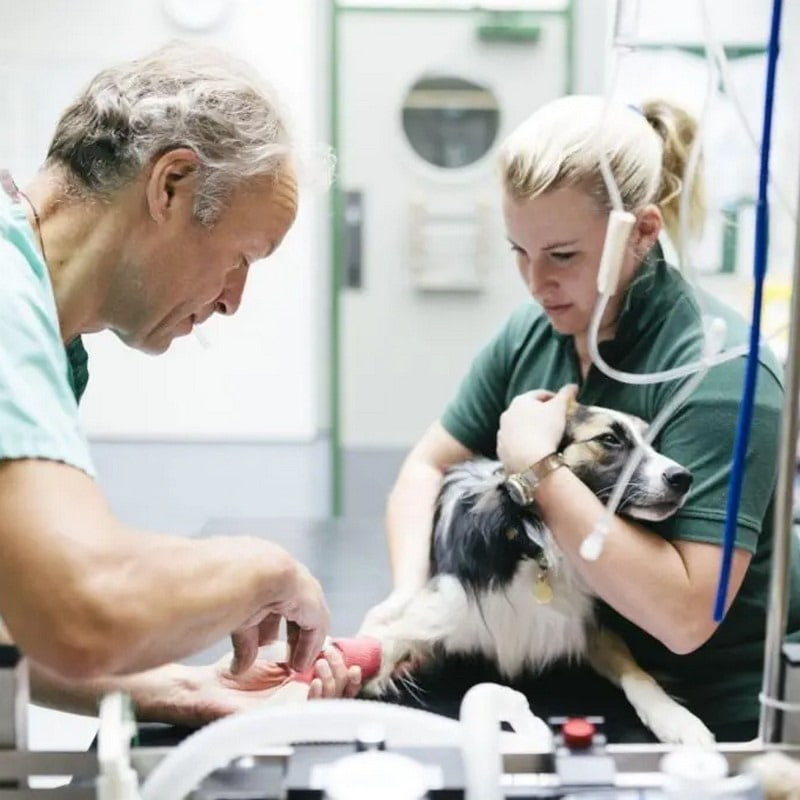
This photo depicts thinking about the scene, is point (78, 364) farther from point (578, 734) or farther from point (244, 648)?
point (578, 734)

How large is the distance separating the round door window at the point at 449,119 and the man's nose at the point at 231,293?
255 cm

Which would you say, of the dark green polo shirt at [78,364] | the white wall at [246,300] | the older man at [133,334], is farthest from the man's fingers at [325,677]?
the white wall at [246,300]

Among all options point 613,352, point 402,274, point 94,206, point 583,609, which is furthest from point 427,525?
point 402,274

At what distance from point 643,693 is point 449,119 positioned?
2.69 m

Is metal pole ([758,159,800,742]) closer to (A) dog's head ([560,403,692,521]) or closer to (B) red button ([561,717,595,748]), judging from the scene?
(B) red button ([561,717,595,748])

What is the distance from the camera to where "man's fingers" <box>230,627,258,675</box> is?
2.88 feet

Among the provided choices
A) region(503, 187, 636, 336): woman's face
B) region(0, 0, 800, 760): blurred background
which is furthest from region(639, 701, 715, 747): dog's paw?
region(0, 0, 800, 760): blurred background

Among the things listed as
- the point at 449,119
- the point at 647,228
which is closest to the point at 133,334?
the point at 647,228

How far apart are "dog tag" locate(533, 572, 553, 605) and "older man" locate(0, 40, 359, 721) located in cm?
Answer: 26

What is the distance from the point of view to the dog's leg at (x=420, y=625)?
47.4 inches

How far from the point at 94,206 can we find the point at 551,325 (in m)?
0.57

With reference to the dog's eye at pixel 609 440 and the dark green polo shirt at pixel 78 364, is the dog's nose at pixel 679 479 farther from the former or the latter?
the dark green polo shirt at pixel 78 364

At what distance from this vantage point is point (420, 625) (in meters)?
1.23

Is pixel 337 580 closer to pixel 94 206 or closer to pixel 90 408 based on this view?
pixel 94 206
